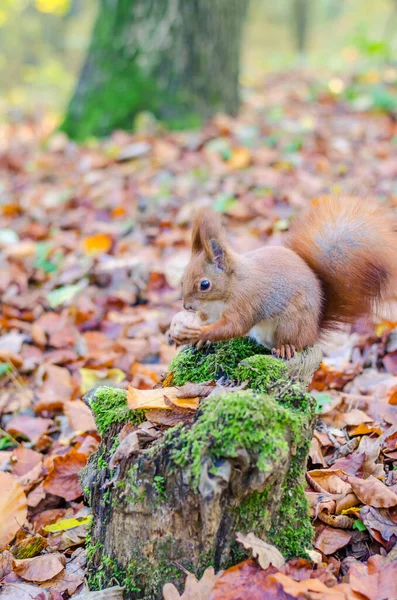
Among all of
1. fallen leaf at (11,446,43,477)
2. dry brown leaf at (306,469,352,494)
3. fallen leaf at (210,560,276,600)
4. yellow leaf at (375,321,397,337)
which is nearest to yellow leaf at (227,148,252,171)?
yellow leaf at (375,321,397,337)

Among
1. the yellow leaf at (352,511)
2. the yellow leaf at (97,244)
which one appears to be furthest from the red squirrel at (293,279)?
the yellow leaf at (97,244)

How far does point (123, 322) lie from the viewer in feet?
11.5

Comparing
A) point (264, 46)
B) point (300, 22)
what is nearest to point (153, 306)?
point (300, 22)

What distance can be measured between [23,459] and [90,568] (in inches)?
34.0

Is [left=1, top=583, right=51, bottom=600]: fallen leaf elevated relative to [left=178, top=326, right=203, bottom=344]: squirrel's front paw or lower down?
lower down

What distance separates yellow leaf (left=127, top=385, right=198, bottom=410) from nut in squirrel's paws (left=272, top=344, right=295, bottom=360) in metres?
0.42

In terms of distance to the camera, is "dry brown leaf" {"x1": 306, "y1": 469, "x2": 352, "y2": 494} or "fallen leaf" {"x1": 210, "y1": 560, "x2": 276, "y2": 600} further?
"dry brown leaf" {"x1": 306, "y1": 469, "x2": 352, "y2": 494}

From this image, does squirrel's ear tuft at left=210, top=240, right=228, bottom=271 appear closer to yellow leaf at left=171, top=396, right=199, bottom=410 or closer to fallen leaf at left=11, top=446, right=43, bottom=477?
yellow leaf at left=171, top=396, right=199, bottom=410

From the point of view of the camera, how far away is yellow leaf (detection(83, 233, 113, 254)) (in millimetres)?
4230

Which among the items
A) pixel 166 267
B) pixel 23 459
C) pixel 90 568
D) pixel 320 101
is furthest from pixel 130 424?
pixel 320 101

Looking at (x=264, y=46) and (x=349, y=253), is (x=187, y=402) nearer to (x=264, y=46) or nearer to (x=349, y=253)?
(x=349, y=253)

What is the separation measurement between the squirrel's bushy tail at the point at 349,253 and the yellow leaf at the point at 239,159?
9.43ft

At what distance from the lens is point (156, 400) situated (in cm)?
185

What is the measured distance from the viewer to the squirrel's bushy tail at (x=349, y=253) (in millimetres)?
2193
